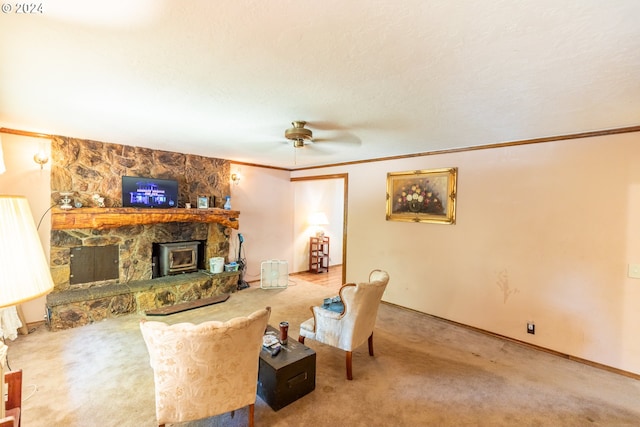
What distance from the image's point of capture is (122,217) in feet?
12.5

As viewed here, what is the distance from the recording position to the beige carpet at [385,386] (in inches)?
80.0

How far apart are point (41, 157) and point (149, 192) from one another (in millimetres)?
1229

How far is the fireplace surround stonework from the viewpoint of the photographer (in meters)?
3.52

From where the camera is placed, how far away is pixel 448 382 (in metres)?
2.49

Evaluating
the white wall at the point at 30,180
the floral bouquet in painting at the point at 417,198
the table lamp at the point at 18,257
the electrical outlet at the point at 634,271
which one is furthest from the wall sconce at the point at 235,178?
the electrical outlet at the point at 634,271

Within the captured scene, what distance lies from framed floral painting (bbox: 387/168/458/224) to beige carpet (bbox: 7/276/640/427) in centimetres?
162

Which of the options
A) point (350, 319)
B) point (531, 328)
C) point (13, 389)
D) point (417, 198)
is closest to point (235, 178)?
point (417, 198)

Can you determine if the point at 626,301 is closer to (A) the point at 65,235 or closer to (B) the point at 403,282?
(B) the point at 403,282

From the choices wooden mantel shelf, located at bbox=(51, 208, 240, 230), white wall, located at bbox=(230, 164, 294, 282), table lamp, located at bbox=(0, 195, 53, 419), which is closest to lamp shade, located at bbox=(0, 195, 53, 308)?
table lamp, located at bbox=(0, 195, 53, 419)

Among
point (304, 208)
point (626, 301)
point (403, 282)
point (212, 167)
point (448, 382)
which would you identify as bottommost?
point (448, 382)

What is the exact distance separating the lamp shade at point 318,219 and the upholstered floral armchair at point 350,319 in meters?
3.96

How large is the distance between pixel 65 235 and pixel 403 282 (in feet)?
15.8

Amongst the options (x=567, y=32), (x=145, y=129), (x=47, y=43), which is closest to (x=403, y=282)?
(x=567, y=32)

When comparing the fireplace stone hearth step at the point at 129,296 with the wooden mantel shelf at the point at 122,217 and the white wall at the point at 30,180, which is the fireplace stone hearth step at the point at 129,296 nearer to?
the white wall at the point at 30,180
